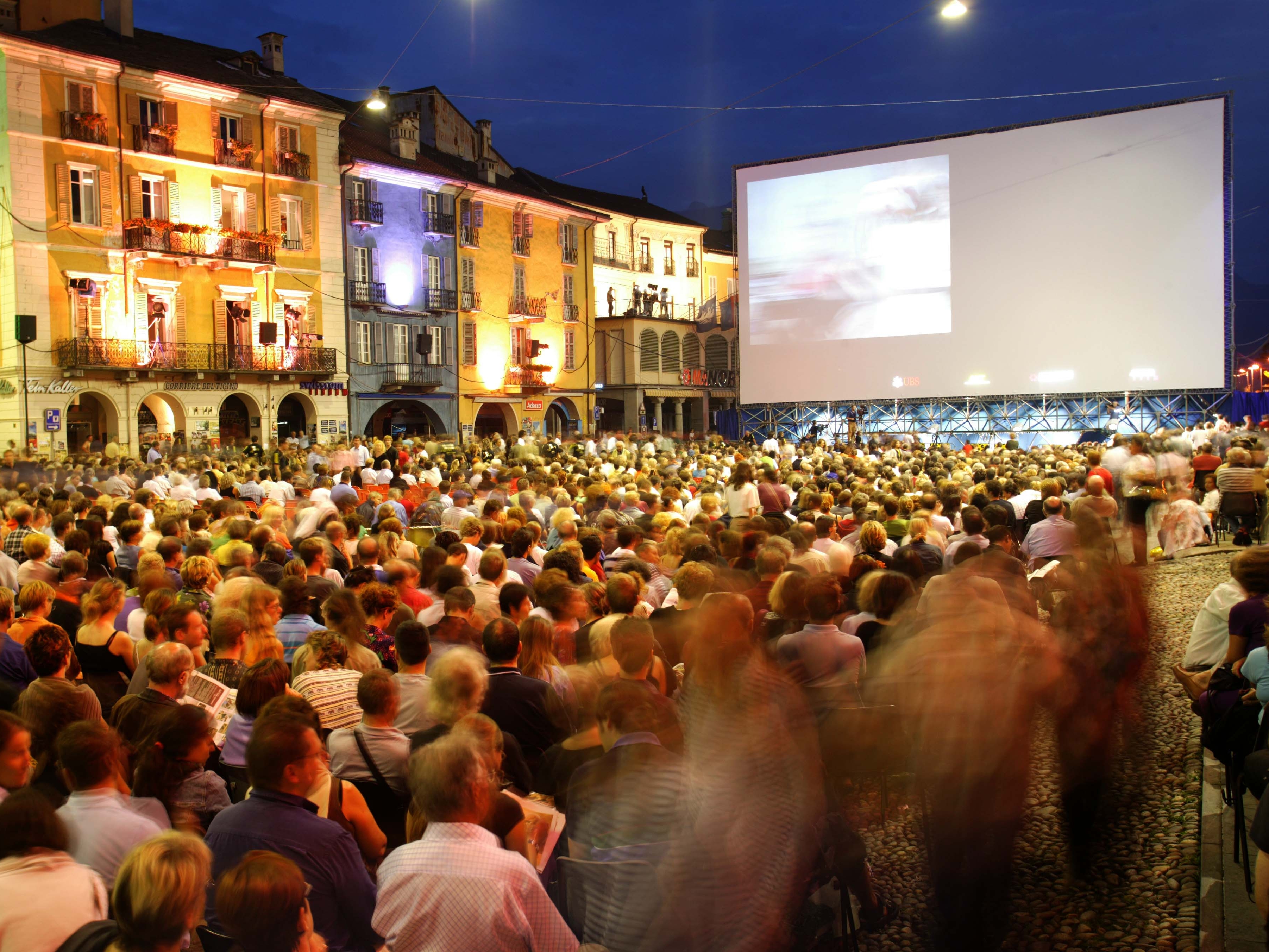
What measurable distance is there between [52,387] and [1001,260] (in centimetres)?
2514

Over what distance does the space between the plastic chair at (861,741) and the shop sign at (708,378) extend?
127 ft

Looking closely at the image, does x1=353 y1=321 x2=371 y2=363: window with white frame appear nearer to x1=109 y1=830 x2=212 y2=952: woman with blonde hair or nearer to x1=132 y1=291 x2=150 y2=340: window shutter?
x1=132 y1=291 x2=150 y2=340: window shutter

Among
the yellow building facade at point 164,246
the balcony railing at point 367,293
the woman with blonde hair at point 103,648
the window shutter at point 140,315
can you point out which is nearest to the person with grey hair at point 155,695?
the woman with blonde hair at point 103,648

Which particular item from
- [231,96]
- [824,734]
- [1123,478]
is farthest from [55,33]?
[824,734]

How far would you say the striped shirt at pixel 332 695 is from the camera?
163 inches

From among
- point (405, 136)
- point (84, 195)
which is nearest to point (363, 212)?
point (405, 136)

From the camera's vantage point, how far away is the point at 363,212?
30.9m

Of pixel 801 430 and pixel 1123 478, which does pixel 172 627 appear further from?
pixel 801 430

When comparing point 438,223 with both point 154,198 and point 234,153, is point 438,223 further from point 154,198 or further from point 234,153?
point 154,198

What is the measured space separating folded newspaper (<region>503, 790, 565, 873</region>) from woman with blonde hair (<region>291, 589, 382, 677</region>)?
1251mm

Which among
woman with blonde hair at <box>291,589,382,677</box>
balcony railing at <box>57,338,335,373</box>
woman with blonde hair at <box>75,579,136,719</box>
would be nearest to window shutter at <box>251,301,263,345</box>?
balcony railing at <box>57,338,335,373</box>

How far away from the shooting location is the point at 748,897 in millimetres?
3146

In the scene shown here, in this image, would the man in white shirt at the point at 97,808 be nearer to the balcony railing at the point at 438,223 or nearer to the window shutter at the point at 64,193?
the window shutter at the point at 64,193

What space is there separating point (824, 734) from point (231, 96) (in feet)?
91.8
